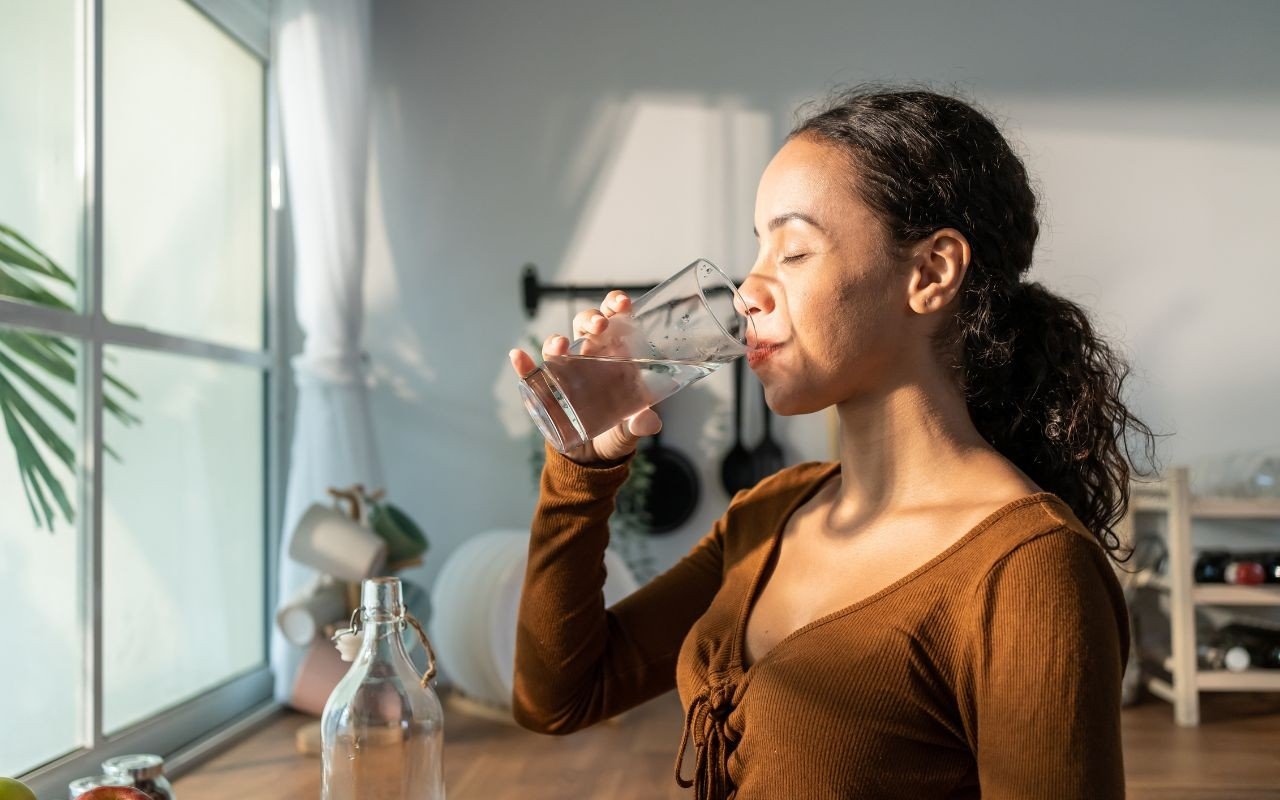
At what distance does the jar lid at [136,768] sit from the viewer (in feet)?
4.30

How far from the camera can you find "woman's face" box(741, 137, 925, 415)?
1030 millimetres

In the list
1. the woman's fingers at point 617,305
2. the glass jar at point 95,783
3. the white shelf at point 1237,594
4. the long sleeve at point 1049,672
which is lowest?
the white shelf at point 1237,594

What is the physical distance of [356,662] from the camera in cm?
92

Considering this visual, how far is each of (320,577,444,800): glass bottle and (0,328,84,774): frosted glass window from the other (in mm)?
1214

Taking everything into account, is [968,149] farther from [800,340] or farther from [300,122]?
[300,122]

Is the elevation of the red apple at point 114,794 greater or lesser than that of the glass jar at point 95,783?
greater

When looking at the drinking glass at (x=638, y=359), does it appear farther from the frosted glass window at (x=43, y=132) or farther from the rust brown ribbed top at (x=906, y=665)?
the frosted glass window at (x=43, y=132)

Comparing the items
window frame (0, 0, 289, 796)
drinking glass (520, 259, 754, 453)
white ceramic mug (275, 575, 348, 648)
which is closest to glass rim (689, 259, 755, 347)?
drinking glass (520, 259, 754, 453)

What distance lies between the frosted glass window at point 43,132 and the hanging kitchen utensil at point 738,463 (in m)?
1.80

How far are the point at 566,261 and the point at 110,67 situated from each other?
141cm

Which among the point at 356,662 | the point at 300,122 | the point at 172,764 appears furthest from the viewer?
the point at 300,122

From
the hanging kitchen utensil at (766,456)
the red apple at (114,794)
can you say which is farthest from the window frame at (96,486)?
the hanging kitchen utensil at (766,456)

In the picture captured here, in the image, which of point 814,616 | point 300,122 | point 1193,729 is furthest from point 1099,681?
point 300,122

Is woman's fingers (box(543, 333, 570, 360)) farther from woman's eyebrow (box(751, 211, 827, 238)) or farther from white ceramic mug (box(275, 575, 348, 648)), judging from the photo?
white ceramic mug (box(275, 575, 348, 648))
